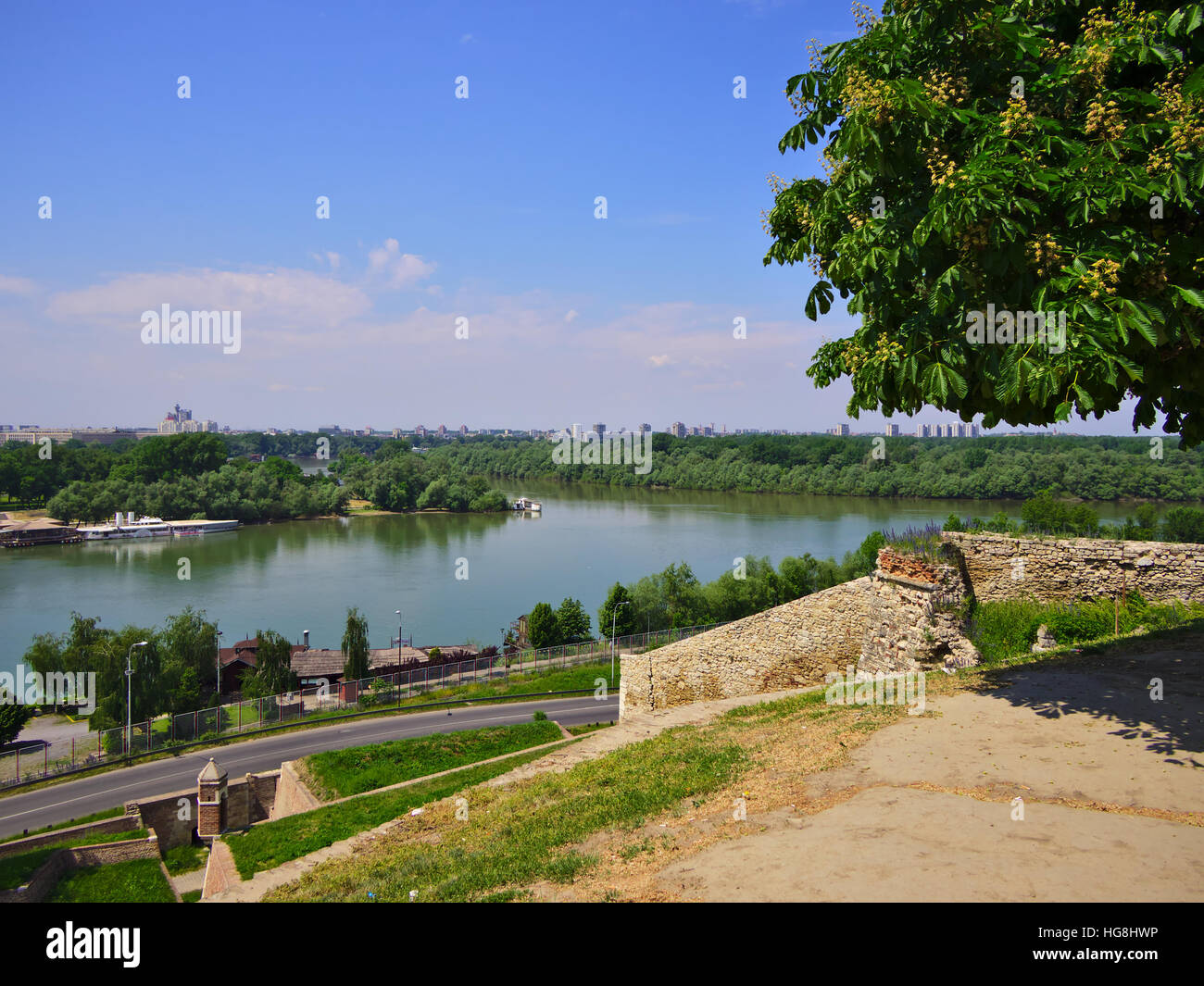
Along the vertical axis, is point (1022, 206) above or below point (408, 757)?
above

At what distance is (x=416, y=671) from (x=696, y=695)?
16.1 m

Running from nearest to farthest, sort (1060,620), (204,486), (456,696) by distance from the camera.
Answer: (1060,620) < (456,696) < (204,486)

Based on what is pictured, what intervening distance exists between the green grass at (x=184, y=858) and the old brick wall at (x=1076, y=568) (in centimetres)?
1627

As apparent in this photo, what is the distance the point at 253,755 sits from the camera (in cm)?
2188

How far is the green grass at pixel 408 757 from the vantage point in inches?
623

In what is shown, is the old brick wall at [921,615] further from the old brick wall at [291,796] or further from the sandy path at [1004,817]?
the old brick wall at [291,796]

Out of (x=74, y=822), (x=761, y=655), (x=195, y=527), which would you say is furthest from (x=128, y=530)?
(x=761, y=655)

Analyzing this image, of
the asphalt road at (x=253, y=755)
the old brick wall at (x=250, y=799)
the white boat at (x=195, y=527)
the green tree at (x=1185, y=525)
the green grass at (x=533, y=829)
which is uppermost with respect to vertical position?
the green tree at (x=1185, y=525)

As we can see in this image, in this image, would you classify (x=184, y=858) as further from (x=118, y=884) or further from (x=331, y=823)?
(x=331, y=823)

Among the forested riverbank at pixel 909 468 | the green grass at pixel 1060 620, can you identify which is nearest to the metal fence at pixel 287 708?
the green grass at pixel 1060 620

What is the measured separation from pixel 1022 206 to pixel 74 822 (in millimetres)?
21120

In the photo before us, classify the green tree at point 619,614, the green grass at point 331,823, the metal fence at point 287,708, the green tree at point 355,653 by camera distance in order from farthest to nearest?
1. the green tree at point 619,614
2. the green tree at point 355,653
3. the metal fence at point 287,708
4. the green grass at point 331,823

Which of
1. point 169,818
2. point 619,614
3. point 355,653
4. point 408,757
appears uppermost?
point 408,757
